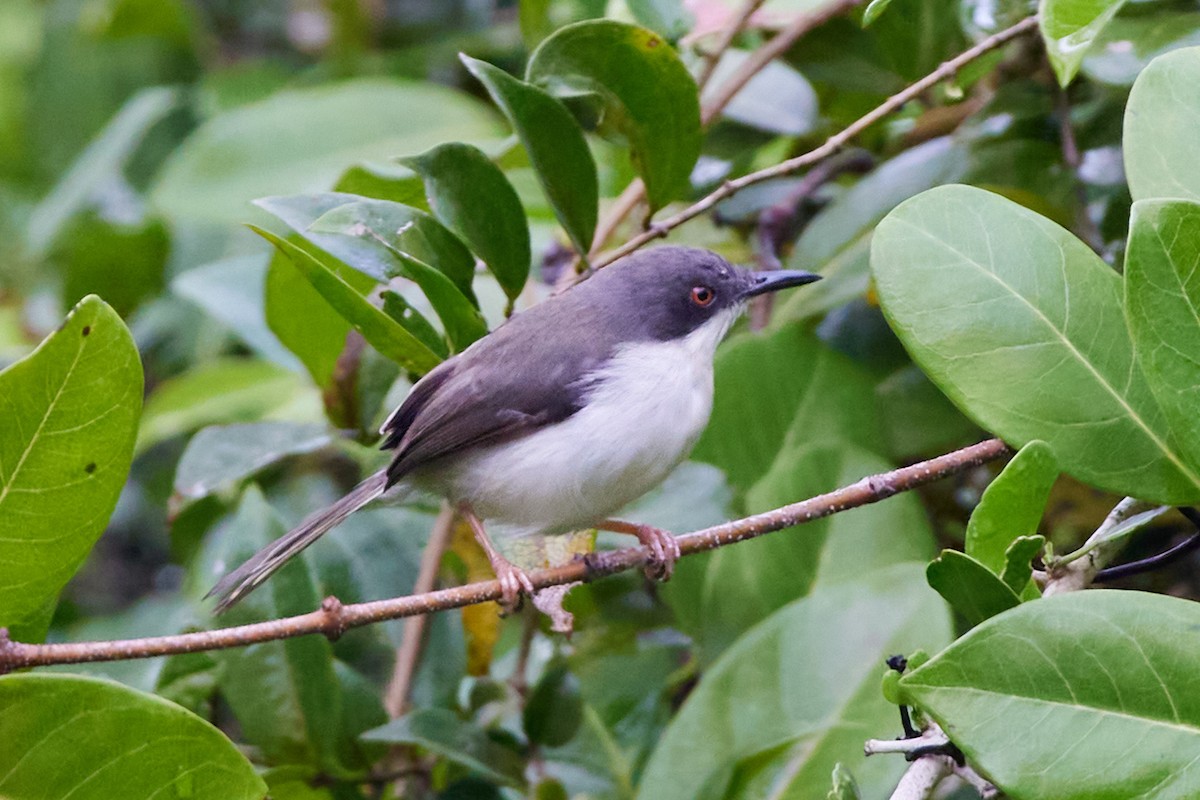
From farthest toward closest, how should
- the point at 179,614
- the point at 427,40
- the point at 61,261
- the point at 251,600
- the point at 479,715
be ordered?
the point at 427,40 → the point at 61,261 → the point at 179,614 → the point at 479,715 → the point at 251,600

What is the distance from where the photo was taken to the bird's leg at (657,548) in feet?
7.51

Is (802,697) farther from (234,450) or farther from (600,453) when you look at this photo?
(234,450)

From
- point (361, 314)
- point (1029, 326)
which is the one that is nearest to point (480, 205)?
point (361, 314)

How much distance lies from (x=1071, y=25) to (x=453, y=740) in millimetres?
1502

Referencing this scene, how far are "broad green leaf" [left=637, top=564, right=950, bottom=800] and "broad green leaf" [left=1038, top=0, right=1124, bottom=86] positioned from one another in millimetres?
918

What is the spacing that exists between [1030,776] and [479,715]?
61.6 inches

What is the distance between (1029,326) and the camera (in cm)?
154

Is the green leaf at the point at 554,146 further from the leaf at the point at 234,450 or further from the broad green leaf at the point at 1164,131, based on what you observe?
the broad green leaf at the point at 1164,131

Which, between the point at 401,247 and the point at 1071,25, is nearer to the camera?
the point at 1071,25

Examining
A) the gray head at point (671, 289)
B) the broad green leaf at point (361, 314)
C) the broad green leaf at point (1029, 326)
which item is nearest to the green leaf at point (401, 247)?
the broad green leaf at point (361, 314)

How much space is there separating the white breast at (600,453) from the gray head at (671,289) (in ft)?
0.37

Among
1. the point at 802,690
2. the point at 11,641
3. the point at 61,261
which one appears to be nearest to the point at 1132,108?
the point at 802,690

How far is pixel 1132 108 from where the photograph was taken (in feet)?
5.06

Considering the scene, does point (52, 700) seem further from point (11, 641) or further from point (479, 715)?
point (479, 715)
